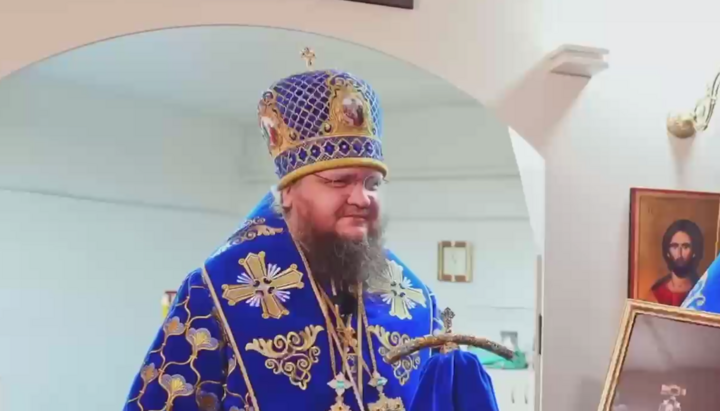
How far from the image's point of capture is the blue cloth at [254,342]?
139 cm

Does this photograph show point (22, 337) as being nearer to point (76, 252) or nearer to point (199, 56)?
point (76, 252)

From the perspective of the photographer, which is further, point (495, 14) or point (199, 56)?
point (199, 56)

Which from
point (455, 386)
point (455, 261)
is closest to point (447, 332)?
point (455, 386)

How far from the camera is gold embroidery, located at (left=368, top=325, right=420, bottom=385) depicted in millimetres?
1451

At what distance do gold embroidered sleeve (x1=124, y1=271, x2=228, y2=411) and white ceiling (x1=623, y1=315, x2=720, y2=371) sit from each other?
25.2 inches

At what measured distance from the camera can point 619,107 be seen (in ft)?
6.39

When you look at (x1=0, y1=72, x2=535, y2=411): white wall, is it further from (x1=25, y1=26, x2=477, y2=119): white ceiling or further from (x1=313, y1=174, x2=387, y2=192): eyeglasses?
(x1=313, y1=174, x2=387, y2=192): eyeglasses

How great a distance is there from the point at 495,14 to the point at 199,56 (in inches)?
55.6

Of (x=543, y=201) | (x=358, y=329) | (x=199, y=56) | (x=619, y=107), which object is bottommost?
(x=358, y=329)

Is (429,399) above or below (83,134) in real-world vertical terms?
below

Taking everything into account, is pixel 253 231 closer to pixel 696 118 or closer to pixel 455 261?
pixel 696 118

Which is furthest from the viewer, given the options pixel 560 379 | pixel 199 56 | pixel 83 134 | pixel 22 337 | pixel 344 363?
pixel 83 134

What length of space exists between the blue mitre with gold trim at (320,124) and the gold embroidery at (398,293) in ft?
0.68

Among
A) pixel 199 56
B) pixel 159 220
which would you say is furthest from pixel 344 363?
pixel 159 220
